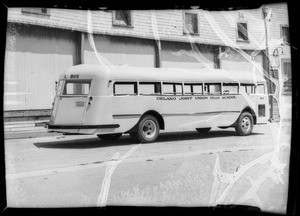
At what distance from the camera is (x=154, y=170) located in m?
2.03

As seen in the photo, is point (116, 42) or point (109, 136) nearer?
point (116, 42)

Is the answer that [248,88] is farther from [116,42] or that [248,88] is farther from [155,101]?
[116,42]

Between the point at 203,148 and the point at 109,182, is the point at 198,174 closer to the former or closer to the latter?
the point at 203,148

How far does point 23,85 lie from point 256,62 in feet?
3.70

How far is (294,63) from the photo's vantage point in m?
1.54

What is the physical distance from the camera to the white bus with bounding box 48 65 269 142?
6.13 ft

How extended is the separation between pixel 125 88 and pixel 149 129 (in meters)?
0.26

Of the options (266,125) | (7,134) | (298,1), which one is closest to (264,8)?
(298,1)

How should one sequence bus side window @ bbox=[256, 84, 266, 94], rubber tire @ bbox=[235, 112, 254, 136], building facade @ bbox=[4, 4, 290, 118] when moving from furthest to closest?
rubber tire @ bbox=[235, 112, 254, 136] → bus side window @ bbox=[256, 84, 266, 94] → building facade @ bbox=[4, 4, 290, 118]

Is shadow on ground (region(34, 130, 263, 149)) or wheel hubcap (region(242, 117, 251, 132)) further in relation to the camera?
wheel hubcap (region(242, 117, 251, 132))

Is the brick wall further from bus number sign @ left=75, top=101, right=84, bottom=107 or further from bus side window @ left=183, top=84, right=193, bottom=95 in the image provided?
bus number sign @ left=75, top=101, right=84, bottom=107

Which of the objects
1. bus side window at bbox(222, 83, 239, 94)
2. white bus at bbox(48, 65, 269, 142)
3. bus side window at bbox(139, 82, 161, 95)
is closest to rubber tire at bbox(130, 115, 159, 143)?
white bus at bbox(48, 65, 269, 142)

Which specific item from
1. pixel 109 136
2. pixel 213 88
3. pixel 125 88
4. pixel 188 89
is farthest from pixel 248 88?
pixel 109 136

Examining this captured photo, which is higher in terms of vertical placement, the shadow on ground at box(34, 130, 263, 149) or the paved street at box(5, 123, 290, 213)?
the shadow on ground at box(34, 130, 263, 149)
